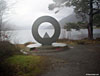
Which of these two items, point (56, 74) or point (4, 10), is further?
point (4, 10)

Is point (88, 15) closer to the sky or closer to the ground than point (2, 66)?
closer to the sky

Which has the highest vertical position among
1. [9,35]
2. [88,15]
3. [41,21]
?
[88,15]

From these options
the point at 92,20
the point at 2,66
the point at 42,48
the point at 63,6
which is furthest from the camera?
the point at 63,6

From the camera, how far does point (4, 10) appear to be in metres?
5.76

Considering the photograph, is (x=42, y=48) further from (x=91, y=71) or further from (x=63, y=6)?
(x=63, y=6)

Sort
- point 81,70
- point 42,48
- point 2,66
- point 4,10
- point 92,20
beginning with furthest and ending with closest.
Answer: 1. point 92,20
2. point 42,48
3. point 4,10
4. point 2,66
5. point 81,70

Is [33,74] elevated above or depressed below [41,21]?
below

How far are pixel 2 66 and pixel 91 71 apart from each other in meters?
3.48

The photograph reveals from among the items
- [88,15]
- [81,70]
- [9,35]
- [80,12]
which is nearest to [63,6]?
[80,12]

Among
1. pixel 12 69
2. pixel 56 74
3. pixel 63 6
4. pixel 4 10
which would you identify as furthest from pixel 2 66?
pixel 63 6

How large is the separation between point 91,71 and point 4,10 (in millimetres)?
5194

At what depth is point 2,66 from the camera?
4.30m

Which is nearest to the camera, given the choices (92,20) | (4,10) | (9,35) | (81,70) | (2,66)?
(81,70)

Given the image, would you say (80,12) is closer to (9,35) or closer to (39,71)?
(9,35)
